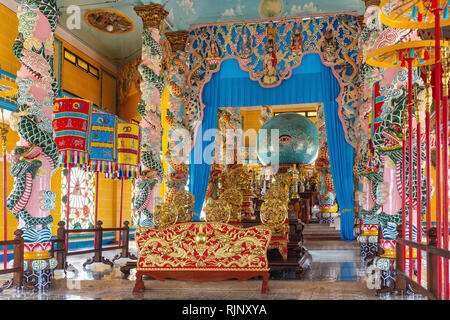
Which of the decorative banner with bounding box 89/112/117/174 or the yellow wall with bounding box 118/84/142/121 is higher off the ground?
the yellow wall with bounding box 118/84/142/121

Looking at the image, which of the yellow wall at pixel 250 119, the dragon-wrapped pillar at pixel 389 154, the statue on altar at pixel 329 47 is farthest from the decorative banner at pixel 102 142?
the yellow wall at pixel 250 119

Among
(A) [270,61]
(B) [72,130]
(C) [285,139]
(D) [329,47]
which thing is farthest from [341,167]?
(B) [72,130]

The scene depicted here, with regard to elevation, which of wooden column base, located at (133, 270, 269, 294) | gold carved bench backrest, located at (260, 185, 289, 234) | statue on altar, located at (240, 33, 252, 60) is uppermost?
statue on altar, located at (240, 33, 252, 60)

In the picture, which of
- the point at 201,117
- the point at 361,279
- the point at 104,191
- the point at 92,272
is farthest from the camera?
the point at 104,191

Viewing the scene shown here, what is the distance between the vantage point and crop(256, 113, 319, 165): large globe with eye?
10836 millimetres

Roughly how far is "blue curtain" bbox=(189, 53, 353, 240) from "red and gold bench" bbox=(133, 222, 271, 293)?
13.9ft

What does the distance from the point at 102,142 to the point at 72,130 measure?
647 mm

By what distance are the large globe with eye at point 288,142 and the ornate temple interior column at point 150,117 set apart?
424 cm

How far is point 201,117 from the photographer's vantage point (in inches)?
356

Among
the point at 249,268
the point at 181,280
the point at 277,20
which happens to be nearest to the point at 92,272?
the point at 181,280

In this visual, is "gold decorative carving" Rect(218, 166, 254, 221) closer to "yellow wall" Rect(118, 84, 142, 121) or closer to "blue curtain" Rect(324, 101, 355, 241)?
"blue curtain" Rect(324, 101, 355, 241)

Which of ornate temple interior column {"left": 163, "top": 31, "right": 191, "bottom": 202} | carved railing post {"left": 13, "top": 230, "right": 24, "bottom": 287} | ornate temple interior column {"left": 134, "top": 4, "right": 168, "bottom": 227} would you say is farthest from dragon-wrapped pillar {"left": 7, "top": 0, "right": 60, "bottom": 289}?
ornate temple interior column {"left": 163, "top": 31, "right": 191, "bottom": 202}

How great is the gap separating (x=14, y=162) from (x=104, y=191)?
638 centimetres

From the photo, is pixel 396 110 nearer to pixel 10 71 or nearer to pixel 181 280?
pixel 181 280
